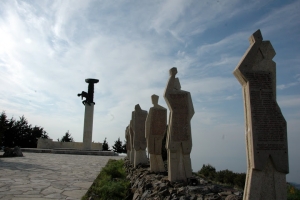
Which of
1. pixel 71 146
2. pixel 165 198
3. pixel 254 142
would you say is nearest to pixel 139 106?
pixel 165 198

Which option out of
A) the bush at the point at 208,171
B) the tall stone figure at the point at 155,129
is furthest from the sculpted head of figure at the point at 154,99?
the bush at the point at 208,171

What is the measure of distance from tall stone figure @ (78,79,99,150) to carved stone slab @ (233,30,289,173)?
2733 cm

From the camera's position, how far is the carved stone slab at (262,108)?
412cm

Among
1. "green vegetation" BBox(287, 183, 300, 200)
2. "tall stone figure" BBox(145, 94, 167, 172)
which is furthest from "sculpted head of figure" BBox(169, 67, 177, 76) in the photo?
"green vegetation" BBox(287, 183, 300, 200)

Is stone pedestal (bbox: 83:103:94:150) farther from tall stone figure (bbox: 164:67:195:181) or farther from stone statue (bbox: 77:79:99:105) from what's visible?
tall stone figure (bbox: 164:67:195:181)

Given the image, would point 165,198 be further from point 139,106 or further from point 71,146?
point 71,146

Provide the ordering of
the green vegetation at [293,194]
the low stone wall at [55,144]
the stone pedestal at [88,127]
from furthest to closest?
the low stone wall at [55,144], the stone pedestal at [88,127], the green vegetation at [293,194]

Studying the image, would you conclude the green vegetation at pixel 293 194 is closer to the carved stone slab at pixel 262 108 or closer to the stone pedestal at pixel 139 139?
the carved stone slab at pixel 262 108

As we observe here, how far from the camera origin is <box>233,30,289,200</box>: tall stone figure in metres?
4.07

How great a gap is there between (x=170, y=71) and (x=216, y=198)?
139 inches

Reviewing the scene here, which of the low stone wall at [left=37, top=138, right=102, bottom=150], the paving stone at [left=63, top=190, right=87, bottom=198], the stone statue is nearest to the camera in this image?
the paving stone at [left=63, top=190, right=87, bottom=198]

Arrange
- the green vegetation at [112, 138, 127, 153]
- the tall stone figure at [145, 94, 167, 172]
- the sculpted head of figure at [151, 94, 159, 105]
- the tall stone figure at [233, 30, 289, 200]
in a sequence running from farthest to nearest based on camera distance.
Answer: the green vegetation at [112, 138, 127, 153], the sculpted head of figure at [151, 94, 159, 105], the tall stone figure at [145, 94, 167, 172], the tall stone figure at [233, 30, 289, 200]

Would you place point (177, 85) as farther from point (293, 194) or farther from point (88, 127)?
point (88, 127)

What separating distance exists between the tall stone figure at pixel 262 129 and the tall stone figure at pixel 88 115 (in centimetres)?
2733
